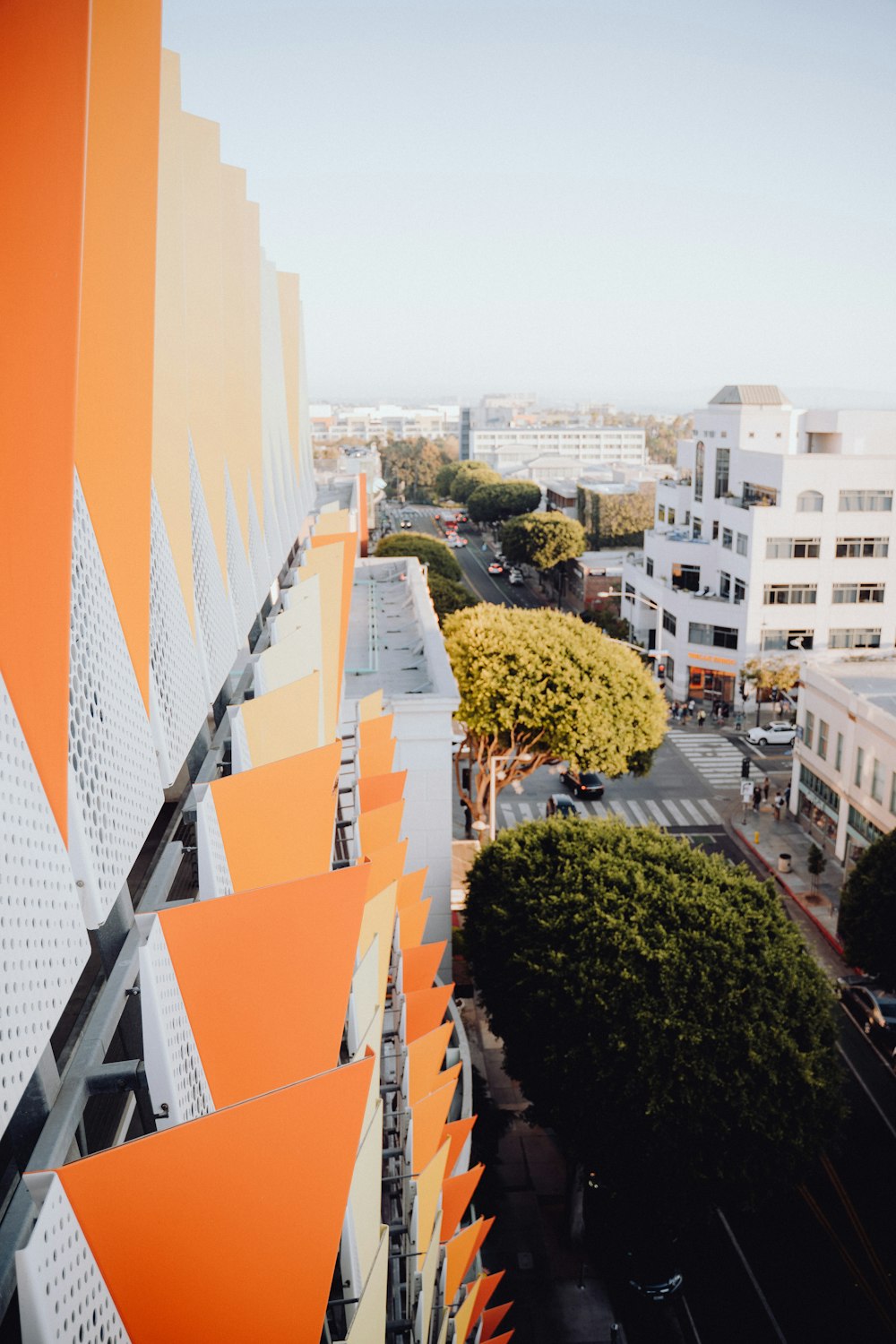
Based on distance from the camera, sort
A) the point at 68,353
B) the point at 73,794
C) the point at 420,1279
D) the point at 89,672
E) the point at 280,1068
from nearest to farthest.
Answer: the point at 68,353
the point at 73,794
the point at 89,672
the point at 280,1068
the point at 420,1279

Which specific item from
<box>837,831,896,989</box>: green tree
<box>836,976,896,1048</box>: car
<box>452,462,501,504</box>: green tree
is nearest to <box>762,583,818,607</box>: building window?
<box>836,976,896,1048</box>: car

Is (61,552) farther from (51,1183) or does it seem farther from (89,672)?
(51,1183)

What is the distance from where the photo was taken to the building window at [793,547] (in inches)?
2184

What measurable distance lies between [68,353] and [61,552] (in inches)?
47.9

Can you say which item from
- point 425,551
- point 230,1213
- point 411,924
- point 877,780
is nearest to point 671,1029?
point 411,924

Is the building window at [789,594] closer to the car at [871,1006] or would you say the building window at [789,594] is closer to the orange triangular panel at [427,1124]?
→ the car at [871,1006]

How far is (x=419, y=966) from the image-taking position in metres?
17.2

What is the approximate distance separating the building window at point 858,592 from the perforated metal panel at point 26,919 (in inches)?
2210

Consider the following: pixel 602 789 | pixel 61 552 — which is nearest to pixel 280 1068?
pixel 61 552

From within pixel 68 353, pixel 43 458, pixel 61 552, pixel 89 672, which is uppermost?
pixel 68 353

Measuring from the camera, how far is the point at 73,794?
6.45 m

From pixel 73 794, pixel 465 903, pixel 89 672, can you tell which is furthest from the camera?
pixel 465 903

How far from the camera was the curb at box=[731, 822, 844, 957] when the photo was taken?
31931mm

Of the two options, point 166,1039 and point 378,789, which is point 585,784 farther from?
point 166,1039
